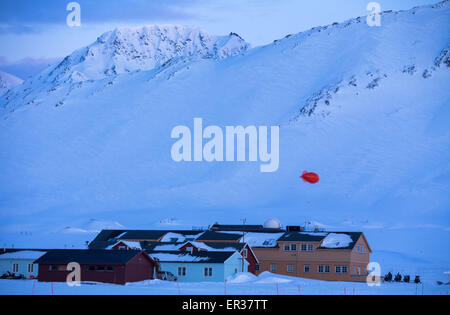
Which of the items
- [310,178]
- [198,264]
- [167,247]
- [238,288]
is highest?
[310,178]

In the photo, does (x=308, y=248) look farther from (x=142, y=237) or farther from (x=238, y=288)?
(x=238, y=288)

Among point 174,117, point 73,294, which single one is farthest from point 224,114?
point 73,294

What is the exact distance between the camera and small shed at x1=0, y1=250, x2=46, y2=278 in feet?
248

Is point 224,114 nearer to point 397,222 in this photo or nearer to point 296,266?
point 397,222

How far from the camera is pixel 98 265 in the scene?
2682 inches

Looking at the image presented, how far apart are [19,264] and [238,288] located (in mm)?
22335

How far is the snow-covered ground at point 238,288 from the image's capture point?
193ft

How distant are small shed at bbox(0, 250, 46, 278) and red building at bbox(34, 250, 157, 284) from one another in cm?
505

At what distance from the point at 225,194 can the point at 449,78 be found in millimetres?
58067

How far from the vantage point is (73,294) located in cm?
5528

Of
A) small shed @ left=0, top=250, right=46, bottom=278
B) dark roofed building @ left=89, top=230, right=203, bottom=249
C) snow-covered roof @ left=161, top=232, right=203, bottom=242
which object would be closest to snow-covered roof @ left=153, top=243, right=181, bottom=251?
snow-covered roof @ left=161, top=232, right=203, bottom=242

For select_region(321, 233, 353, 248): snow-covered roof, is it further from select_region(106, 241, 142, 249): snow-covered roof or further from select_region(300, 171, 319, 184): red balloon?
select_region(300, 171, 319, 184): red balloon

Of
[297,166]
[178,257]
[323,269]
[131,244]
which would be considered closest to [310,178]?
[297,166]

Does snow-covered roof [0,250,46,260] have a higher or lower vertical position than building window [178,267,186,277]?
higher
